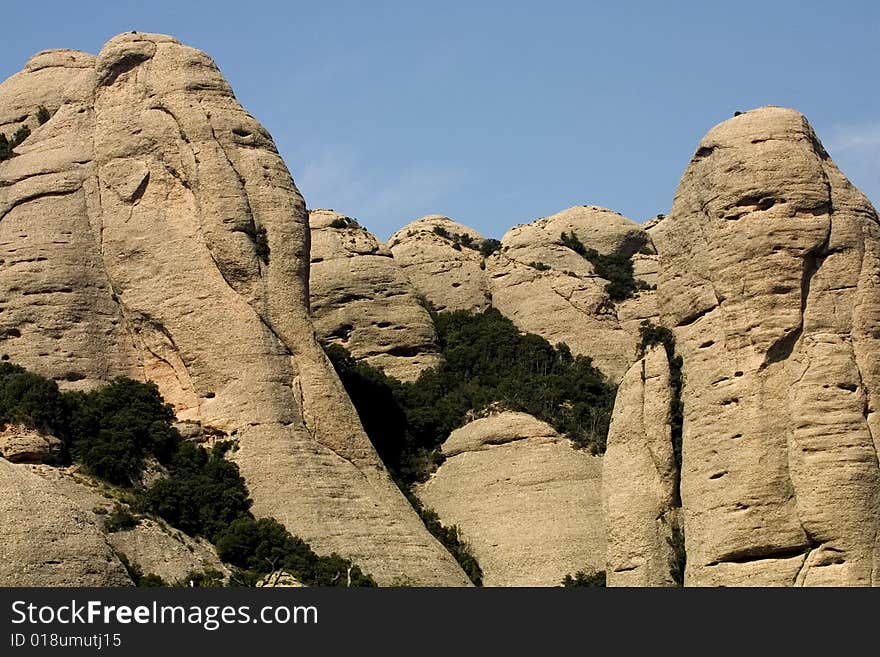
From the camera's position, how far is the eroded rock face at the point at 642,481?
5144 centimetres

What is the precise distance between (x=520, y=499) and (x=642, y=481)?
25.7 feet

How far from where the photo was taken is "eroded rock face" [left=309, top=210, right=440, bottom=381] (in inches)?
2749

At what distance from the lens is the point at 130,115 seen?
63.1m

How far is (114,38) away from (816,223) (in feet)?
77.5

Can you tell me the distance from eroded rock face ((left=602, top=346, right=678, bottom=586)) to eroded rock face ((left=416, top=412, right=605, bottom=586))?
4.52 m

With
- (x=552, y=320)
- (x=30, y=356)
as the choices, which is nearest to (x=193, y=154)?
(x=30, y=356)

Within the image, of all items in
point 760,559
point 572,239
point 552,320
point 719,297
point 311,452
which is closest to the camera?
point 760,559

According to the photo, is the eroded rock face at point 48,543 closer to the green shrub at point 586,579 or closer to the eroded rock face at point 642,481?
the eroded rock face at point 642,481

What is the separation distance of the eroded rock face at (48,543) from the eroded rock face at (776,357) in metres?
12.5

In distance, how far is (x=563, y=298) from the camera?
7250 centimetres

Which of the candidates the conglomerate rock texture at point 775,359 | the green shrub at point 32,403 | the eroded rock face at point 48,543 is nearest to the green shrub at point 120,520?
the eroded rock face at point 48,543

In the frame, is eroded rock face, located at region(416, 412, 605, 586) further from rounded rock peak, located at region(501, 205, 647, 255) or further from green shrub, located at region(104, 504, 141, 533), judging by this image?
rounded rock peak, located at region(501, 205, 647, 255)

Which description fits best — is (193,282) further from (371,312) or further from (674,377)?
(674,377)

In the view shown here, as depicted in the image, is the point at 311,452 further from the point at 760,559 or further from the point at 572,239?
the point at 572,239
